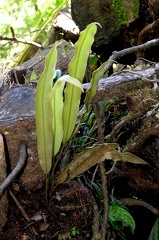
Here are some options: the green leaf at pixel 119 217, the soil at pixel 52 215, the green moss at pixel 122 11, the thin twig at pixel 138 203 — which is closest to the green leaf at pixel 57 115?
the soil at pixel 52 215

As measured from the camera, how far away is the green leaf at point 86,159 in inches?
41.3

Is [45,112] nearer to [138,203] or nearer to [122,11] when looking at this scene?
[138,203]

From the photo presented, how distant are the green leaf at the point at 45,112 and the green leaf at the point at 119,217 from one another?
38cm

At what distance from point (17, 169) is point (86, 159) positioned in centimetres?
23

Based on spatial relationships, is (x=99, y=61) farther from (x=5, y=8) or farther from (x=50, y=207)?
(x=5, y=8)

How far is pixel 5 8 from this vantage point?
3209 mm

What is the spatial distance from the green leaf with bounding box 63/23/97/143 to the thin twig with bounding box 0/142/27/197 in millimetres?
153

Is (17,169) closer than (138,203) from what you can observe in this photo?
Yes

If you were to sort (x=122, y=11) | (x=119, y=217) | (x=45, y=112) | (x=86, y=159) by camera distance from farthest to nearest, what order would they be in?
(x=122, y=11) → (x=119, y=217) → (x=86, y=159) → (x=45, y=112)

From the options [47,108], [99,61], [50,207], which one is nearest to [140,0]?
[99,61]

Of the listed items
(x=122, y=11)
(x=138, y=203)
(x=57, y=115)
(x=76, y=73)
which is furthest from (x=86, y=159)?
(x=122, y=11)

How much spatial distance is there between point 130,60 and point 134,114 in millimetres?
634

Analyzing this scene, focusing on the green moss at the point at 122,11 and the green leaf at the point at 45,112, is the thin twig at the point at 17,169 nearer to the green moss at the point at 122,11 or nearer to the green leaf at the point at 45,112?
the green leaf at the point at 45,112

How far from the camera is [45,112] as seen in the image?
3.22 ft
